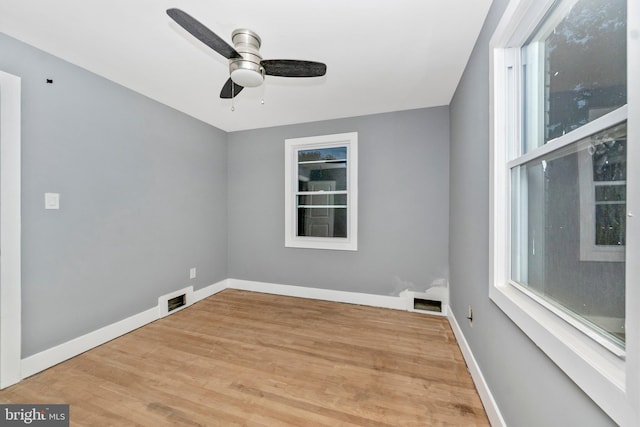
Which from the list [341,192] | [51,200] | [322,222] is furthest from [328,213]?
[51,200]

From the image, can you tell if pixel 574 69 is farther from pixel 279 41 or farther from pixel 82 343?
pixel 82 343

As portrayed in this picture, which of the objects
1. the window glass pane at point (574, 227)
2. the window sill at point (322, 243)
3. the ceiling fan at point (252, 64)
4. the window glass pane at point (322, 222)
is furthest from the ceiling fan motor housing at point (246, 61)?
the window sill at point (322, 243)

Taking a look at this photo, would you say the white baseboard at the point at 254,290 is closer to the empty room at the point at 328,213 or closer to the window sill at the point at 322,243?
the empty room at the point at 328,213

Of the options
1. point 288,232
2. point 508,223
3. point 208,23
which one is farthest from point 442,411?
point 208,23

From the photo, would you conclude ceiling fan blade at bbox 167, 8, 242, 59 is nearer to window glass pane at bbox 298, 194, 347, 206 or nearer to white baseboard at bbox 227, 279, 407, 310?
window glass pane at bbox 298, 194, 347, 206

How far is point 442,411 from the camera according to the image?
5.09 ft

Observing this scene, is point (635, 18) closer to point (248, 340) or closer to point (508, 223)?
point (508, 223)

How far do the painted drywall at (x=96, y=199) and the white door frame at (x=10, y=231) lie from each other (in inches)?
2.5

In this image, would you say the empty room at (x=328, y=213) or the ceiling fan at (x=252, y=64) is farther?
the ceiling fan at (x=252, y=64)

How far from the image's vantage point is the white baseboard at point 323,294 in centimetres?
314

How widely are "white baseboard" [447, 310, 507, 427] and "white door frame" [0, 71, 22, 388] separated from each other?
3.16 meters

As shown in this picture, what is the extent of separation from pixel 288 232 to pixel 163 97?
217 cm

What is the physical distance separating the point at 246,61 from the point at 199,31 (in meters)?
0.33

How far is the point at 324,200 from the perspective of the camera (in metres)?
3.56
